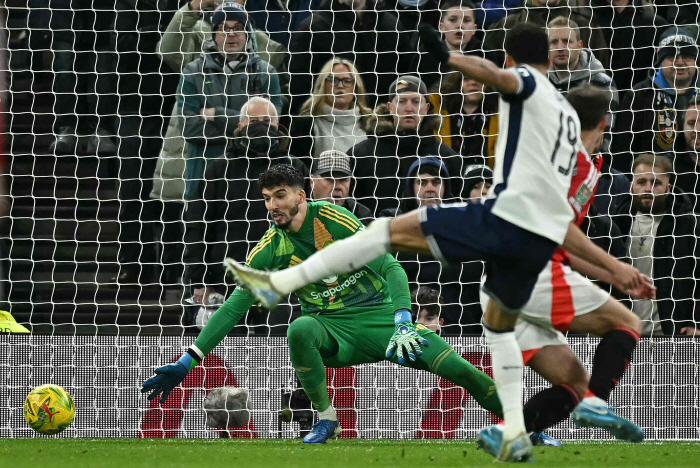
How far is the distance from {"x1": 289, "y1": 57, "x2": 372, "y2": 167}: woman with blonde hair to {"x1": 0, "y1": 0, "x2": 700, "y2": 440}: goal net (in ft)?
0.06

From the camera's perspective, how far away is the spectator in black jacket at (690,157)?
852 cm

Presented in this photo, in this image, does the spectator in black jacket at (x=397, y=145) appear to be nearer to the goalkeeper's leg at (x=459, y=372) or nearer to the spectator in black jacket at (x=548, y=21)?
the spectator in black jacket at (x=548, y=21)

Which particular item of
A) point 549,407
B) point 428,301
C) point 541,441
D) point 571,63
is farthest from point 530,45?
point 571,63

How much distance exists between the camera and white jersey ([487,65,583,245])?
460cm

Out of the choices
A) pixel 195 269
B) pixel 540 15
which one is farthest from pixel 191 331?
pixel 540 15

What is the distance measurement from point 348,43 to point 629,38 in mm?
2380

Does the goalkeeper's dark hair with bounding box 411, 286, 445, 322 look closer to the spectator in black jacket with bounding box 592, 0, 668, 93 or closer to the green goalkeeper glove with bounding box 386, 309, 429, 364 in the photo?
the green goalkeeper glove with bounding box 386, 309, 429, 364

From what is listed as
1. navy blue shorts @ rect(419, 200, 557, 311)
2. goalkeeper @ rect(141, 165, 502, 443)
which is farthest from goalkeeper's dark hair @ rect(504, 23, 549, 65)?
goalkeeper @ rect(141, 165, 502, 443)

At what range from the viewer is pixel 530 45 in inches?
188

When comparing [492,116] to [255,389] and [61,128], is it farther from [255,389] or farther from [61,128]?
[61,128]

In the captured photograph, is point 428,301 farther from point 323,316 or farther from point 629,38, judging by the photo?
point 629,38

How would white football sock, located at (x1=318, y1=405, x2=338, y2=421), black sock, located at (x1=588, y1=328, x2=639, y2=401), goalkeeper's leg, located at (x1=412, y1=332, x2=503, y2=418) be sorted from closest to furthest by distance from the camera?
black sock, located at (x1=588, y1=328, x2=639, y2=401) → goalkeeper's leg, located at (x1=412, y1=332, x2=503, y2=418) → white football sock, located at (x1=318, y1=405, x2=338, y2=421)

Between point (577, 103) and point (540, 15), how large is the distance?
4.03 metres

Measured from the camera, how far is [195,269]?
895cm
